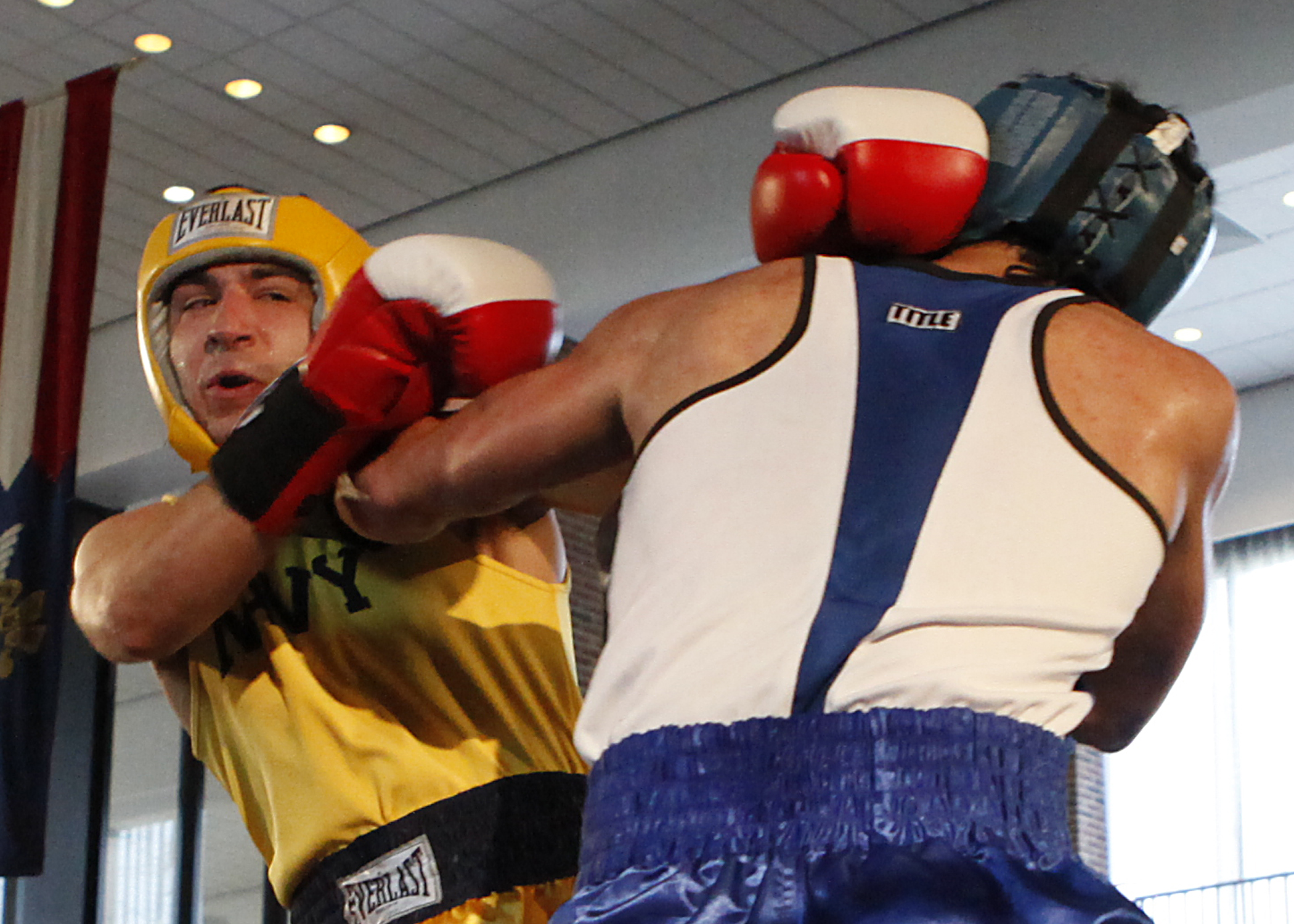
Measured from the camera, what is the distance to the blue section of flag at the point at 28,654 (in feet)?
17.3

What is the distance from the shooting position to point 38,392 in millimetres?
5848

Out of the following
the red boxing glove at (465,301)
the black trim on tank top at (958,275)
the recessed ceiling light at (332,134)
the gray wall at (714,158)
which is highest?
the recessed ceiling light at (332,134)

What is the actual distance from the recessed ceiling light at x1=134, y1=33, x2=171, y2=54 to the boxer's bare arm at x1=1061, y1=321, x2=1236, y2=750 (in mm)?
6289

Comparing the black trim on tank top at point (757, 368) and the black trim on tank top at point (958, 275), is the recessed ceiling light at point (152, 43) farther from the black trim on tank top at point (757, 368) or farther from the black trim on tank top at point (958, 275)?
the black trim on tank top at point (757, 368)

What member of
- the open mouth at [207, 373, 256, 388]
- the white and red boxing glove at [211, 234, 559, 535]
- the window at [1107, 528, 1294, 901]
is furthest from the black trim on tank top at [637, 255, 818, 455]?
the window at [1107, 528, 1294, 901]

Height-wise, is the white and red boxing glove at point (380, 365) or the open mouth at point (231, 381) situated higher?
the open mouth at point (231, 381)

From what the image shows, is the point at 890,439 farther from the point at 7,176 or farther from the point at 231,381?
the point at 7,176

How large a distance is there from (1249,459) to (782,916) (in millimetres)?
10863

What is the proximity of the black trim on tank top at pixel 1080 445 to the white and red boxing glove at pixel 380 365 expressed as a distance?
2.47 ft

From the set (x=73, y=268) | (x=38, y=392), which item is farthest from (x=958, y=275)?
(x=73, y=268)

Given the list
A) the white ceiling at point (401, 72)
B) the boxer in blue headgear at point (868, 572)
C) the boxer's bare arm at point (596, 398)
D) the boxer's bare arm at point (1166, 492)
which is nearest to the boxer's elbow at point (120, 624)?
the boxer's bare arm at point (596, 398)

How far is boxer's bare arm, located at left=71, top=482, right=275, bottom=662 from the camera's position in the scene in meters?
2.28

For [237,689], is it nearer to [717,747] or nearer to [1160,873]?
[717,747]

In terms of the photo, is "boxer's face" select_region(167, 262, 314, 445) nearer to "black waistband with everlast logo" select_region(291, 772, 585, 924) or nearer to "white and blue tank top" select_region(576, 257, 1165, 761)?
"black waistband with everlast logo" select_region(291, 772, 585, 924)
